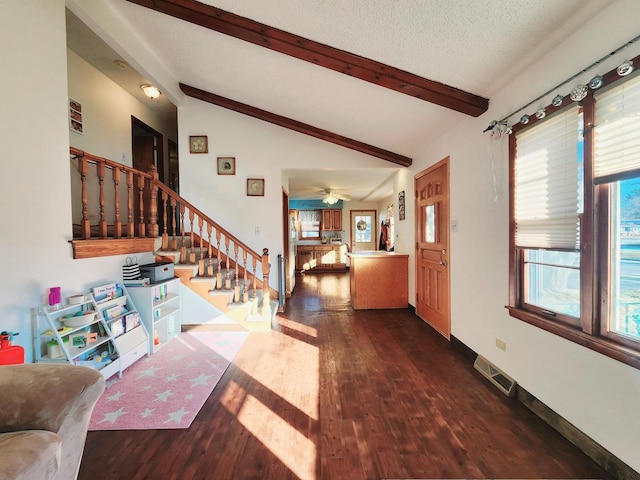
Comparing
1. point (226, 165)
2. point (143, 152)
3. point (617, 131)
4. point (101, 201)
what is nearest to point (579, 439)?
point (617, 131)

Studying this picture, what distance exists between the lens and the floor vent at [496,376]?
6.46 feet

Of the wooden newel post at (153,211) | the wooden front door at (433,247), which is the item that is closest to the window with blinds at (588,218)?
the wooden front door at (433,247)

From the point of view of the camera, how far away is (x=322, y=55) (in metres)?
2.27

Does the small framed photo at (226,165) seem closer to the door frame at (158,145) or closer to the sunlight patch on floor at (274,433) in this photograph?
the door frame at (158,145)

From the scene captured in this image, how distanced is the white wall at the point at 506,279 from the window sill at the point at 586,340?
0.15 feet

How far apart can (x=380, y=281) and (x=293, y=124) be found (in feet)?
9.16

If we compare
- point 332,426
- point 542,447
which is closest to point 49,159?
point 332,426

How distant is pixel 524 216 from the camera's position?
1915 mm

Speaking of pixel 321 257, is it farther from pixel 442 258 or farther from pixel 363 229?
pixel 442 258

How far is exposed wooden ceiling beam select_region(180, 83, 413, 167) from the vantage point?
401cm

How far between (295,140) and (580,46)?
Answer: 3.41 metres

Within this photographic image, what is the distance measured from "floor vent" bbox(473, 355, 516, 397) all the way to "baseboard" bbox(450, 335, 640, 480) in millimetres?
46

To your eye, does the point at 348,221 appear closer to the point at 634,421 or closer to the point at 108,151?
the point at 108,151

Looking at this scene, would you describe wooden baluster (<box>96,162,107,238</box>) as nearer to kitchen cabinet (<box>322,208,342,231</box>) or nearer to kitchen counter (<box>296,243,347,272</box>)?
kitchen counter (<box>296,243,347,272</box>)
